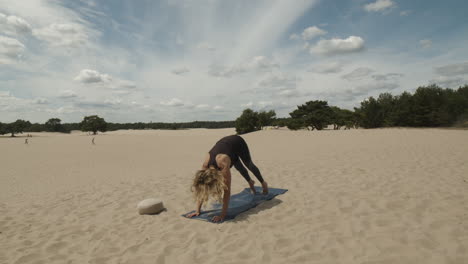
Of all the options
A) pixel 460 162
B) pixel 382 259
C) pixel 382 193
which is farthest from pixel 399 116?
pixel 382 259

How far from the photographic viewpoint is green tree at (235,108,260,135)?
4866 centimetres

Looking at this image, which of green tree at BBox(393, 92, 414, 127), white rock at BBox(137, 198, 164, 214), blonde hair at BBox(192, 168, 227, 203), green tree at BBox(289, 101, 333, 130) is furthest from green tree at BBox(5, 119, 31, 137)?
green tree at BBox(393, 92, 414, 127)

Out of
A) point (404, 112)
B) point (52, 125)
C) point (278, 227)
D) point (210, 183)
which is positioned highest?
point (52, 125)

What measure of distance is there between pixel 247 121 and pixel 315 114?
14783 millimetres

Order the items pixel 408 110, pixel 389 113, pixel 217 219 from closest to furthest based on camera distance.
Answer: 1. pixel 217 219
2. pixel 408 110
3. pixel 389 113

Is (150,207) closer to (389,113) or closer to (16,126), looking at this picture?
(389,113)

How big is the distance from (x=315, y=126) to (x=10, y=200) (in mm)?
39075

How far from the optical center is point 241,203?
18.3 feet

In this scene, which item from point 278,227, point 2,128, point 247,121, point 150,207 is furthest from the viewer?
point 2,128

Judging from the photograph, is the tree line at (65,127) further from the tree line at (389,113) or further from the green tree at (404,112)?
the green tree at (404,112)

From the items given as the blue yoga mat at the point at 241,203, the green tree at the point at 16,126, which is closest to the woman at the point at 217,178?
the blue yoga mat at the point at 241,203

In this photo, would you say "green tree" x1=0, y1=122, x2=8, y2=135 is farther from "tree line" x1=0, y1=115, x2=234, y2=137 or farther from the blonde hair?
Result: the blonde hair

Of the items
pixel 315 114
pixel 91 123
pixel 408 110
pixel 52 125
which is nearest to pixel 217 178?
pixel 408 110

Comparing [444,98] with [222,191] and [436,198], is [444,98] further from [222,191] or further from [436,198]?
[222,191]
